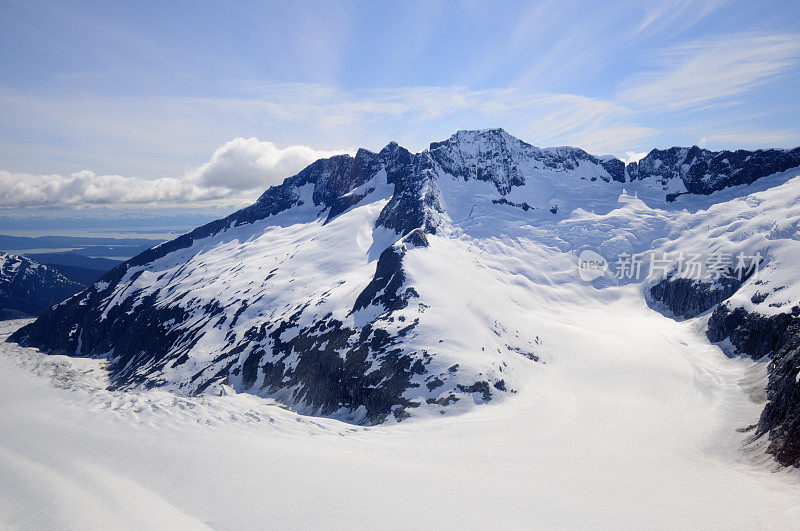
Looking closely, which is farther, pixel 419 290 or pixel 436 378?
pixel 419 290

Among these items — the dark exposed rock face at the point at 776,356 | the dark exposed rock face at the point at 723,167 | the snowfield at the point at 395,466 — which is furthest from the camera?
the dark exposed rock face at the point at 723,167

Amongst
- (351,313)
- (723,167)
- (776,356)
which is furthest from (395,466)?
(723,167)

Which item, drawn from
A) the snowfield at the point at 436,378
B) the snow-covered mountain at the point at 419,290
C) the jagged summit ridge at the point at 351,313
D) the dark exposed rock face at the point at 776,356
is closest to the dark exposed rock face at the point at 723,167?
the snow-covered mountain at the point at 419,290

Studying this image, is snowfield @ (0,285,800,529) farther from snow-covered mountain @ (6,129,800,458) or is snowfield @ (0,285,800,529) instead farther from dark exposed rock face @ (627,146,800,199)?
dark exposed rock face @ (627,146,800,199)

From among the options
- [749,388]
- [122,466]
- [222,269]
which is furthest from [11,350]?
[749,388]

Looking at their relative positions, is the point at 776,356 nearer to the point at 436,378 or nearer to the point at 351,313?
the point at 436,378

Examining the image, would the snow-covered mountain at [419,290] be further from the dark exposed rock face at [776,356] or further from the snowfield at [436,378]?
the dark exposed rock face at [776,356]

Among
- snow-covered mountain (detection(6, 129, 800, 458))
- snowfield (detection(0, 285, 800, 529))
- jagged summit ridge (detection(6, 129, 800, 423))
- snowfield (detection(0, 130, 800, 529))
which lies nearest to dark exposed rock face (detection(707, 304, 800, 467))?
snowfield (detection(0, 130, 800, 529))
